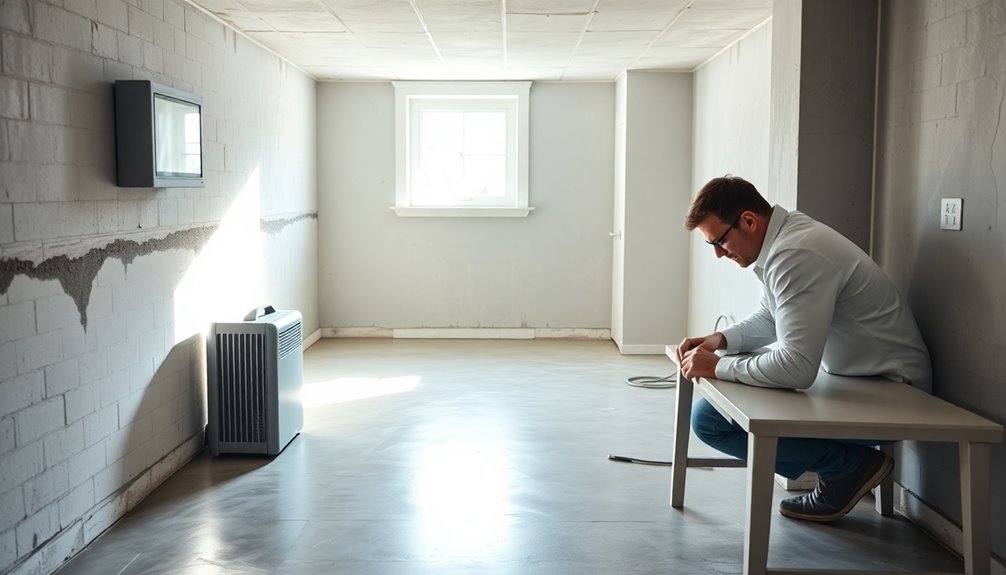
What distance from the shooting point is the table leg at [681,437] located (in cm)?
346

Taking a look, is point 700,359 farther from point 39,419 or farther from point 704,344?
point 39,419

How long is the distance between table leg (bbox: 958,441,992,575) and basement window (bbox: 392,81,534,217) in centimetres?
567

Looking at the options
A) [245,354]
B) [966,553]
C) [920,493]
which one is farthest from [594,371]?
[966,553]

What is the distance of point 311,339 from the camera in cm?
764

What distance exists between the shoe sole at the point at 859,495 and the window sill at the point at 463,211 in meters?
4.76

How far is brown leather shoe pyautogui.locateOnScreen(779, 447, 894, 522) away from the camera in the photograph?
3.10 m

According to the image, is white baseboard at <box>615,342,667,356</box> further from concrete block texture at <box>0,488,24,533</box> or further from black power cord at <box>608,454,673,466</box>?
concrete block texture at <box>0,488,24,533</box>

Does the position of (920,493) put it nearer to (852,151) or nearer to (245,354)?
(852,151)

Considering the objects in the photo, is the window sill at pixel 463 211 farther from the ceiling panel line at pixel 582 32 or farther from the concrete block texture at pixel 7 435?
the concrete block texture at pixel 7 435

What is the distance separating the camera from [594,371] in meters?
6.54

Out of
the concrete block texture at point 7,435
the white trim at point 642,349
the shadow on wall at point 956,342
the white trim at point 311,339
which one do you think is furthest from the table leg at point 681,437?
the white trim at point 311,339

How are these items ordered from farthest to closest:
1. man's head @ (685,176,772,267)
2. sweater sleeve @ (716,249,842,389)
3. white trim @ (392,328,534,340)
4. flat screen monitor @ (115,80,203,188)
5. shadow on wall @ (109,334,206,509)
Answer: white trim @ (392,328,534,340)
shadow on wall @ (109,334,206,509)
flat screen monitor @ (115,80,203,188)
man's head @ (685,176,772,267)
sweater sleeve @ (716,249,842,389)

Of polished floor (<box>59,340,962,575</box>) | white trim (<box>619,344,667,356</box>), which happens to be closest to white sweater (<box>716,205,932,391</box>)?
polished floor (<box>59,340,962,575</box>)

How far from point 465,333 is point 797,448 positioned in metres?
5.23
